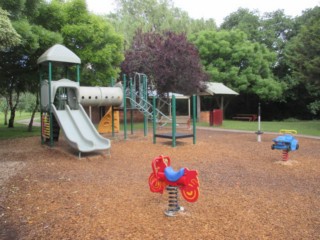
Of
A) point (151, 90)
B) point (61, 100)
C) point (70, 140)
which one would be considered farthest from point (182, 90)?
point (70, 140)

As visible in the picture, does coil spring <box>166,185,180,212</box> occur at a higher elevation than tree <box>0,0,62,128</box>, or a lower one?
lower

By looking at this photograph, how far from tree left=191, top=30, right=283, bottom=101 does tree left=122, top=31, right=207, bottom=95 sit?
7.66m

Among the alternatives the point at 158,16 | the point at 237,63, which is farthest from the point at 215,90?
the point at 158,16

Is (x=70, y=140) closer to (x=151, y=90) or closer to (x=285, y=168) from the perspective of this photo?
(x=285, y=168)

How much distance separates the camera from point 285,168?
8.10 m

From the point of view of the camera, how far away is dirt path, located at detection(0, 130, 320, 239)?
4152 mm

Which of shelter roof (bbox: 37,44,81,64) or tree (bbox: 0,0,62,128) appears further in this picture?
tree (bbox: 0,0,62,128)

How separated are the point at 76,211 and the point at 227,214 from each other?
7.37ft

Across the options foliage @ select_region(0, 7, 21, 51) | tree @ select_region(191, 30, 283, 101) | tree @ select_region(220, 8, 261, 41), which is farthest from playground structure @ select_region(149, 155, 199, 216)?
tree @ select_region(220, 8, 261, 41)

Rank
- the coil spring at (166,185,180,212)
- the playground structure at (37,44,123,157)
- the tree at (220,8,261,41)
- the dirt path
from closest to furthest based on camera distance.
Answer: the dirt path
the coil spring at (166,185,180,212)
the playground structure at (37,44,123,157)
the tree at (220,8,261,41)

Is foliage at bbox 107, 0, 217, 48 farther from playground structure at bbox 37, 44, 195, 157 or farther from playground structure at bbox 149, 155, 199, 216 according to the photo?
playground structure at bbox 149, 155, 199, 216

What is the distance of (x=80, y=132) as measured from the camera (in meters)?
10.2

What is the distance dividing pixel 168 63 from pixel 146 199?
53.6ft

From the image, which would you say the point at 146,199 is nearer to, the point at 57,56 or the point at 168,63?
the point at 57,56
